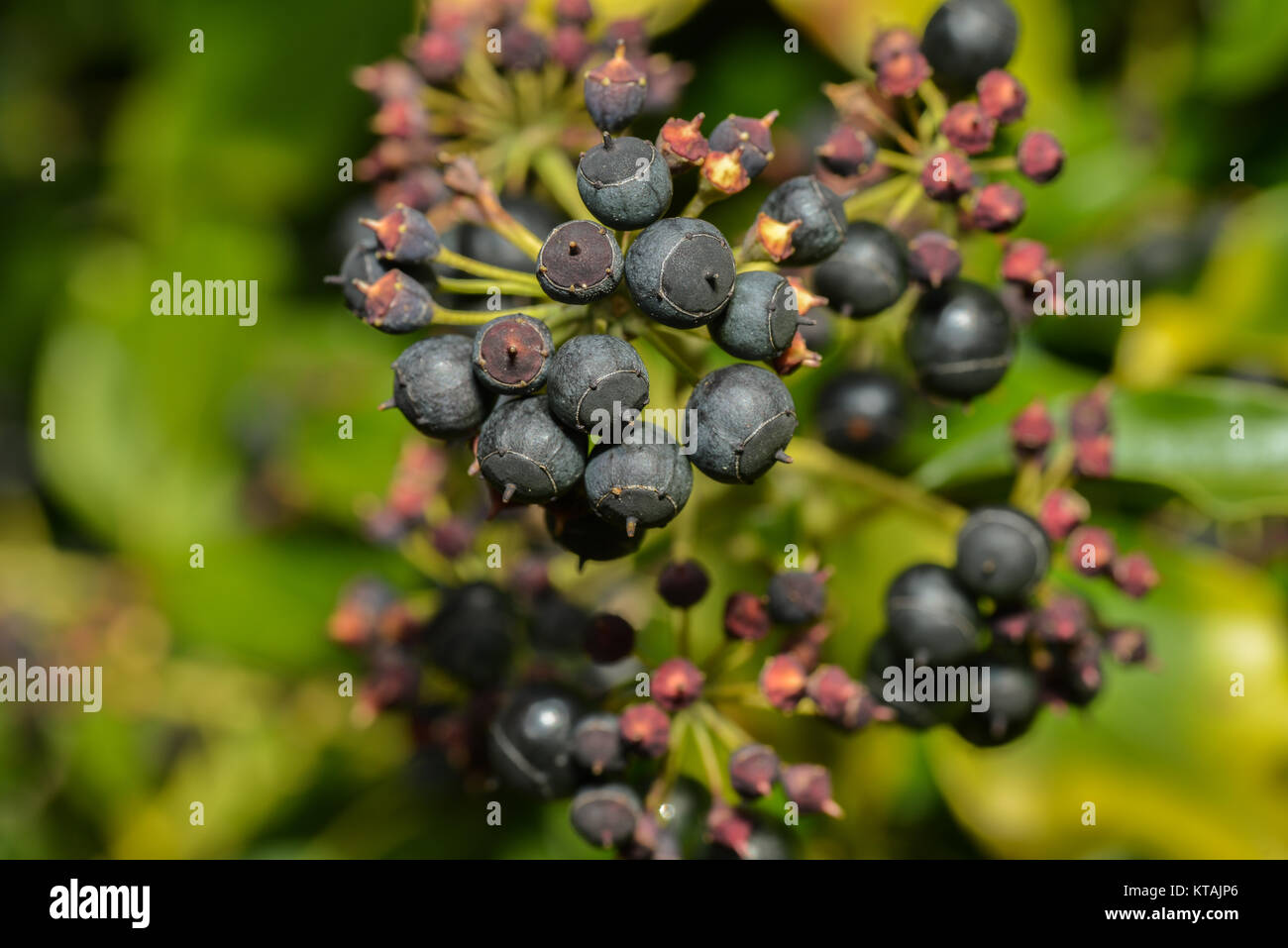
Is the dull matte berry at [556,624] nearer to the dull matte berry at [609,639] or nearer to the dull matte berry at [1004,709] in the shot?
the dull matte berry at [609,639]

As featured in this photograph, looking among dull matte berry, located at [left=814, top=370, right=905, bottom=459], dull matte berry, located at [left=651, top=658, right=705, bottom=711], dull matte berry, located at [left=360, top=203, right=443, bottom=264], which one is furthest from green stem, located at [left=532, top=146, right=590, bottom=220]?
dull matte berry, located at [left=651, top=658, right=705, bottom=711]

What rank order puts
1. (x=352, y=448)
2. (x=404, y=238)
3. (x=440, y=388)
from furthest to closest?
(x=352, y=448)
(x=404, y=238)
(x=440, y=388)

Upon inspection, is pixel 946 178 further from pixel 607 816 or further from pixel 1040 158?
pixel 607 816

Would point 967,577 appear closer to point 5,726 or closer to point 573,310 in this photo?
point 573,310

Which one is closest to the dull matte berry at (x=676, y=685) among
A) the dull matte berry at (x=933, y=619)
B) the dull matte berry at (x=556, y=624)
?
the dull matte berry at (x=556, y=624)

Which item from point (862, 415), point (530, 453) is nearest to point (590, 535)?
point (530, 453)
